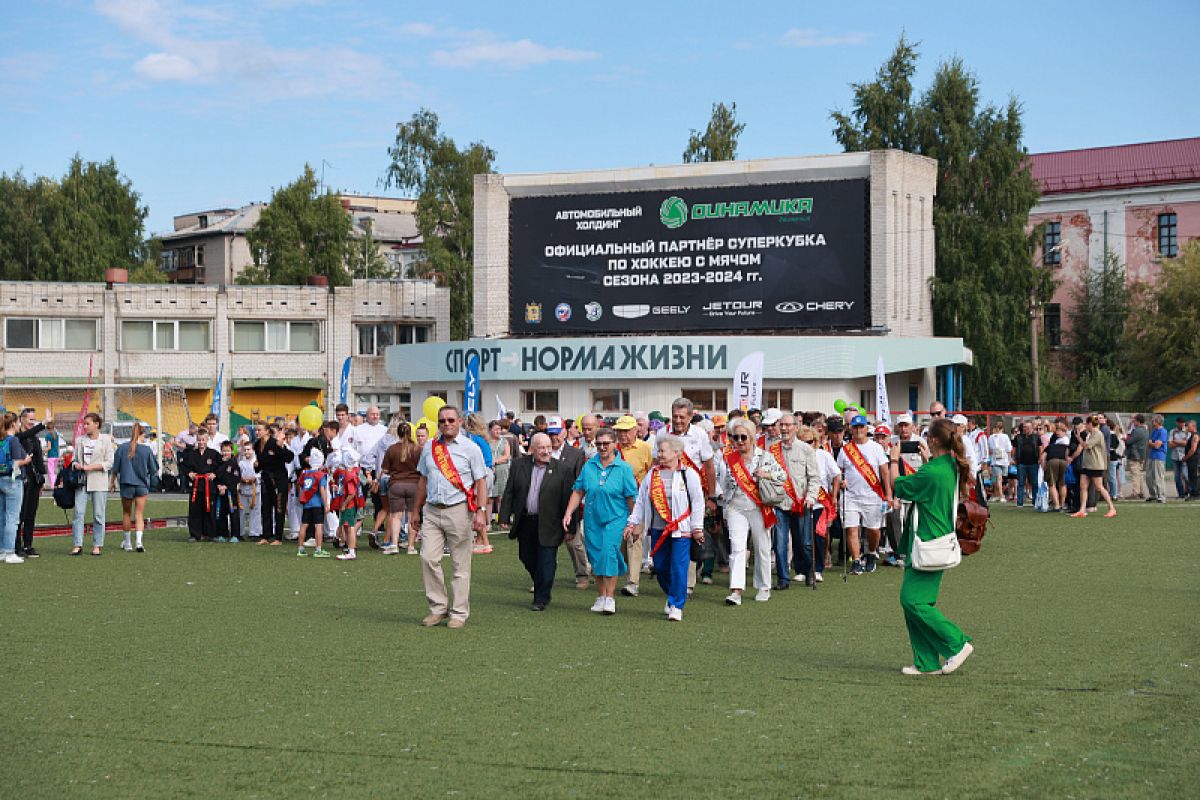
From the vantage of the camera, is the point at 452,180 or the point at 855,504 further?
the point at 452,180

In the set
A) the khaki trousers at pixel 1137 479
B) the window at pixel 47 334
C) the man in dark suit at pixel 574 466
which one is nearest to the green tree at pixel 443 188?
the window at pixel 47 334

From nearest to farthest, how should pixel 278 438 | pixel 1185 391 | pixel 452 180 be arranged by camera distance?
pixel 278 438
pixel 1185 391
pixel 452 180

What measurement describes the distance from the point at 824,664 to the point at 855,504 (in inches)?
246

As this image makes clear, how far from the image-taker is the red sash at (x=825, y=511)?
15.2 m

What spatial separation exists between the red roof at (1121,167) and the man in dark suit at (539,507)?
184 ft

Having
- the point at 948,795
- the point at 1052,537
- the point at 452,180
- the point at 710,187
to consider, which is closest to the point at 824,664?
the point at 948,795

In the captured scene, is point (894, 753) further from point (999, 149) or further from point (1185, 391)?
point (999, 149)

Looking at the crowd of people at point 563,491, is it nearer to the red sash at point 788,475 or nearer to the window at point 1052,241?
the red sash at point 788,475

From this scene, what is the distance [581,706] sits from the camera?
27.2 ft

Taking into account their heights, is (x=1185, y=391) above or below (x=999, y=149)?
below

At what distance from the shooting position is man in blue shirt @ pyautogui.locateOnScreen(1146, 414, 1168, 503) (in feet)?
92.8

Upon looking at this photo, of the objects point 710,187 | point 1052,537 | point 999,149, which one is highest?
point 999,149

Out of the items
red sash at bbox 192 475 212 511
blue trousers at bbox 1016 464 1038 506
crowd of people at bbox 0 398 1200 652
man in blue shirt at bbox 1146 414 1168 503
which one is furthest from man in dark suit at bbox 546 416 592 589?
man in blue shirt at bbox 1146 414 1168 503

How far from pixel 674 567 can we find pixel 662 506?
22.7 inches
